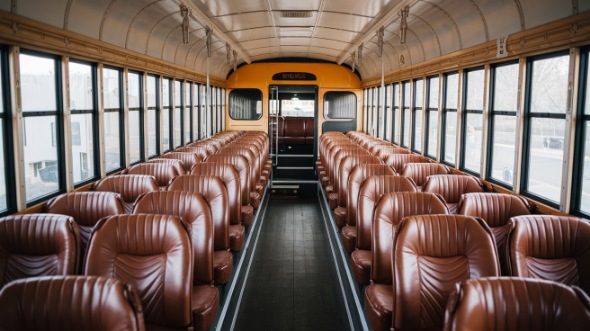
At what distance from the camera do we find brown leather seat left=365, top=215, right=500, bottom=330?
3.14 m

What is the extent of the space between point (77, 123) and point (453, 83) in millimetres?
5490

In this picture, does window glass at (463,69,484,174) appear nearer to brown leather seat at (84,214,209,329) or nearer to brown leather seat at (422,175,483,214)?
brown leather seat at (422,175,483,214)

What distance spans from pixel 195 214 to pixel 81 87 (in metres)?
3.10

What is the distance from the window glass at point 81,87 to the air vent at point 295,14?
3292 mm

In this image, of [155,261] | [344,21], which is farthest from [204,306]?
[344,21]

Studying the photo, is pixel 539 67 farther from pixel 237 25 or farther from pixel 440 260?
pixel 237 25

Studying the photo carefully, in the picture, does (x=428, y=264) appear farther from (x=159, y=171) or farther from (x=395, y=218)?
(x=159, y=171)

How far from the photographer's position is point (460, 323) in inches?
84.0

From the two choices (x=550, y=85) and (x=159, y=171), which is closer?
(x=550, y=85)

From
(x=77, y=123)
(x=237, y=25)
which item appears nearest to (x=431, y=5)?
(x=237, y=25)

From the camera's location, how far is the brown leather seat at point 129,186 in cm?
493

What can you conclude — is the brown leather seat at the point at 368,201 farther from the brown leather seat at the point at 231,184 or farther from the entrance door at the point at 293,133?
the entrance door at the point at 293,133

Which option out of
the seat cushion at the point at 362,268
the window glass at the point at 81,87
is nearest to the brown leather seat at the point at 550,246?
the seat cushion at the point at 362,268

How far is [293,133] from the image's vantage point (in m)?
16.8
